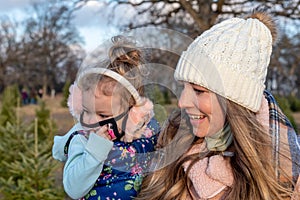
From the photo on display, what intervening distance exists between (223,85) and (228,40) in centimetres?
16

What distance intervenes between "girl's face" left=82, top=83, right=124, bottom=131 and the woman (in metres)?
0.24

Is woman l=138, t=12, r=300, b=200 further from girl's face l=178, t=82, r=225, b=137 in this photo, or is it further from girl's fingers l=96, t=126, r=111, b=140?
girl's fingers l=96, t=126, r=111, b=140

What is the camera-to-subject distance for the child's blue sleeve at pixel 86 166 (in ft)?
5.19

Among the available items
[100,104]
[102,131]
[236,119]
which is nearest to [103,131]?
[102,131]

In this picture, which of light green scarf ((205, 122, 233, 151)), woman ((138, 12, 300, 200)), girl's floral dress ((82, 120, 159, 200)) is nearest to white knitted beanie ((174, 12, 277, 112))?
woman ((138, 12, 300, 200))

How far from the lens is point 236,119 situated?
4.93 feet

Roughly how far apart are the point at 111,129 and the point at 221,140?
0.41 metres

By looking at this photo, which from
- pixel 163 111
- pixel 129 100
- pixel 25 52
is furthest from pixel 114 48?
pixel 25 52

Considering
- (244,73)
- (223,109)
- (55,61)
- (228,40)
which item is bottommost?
(55,61)

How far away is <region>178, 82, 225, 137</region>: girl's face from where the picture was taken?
1.48 m

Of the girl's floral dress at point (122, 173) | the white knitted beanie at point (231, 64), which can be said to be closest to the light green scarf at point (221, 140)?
the white knitted beanie at point (231, 64)

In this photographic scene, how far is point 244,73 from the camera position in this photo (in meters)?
1.49

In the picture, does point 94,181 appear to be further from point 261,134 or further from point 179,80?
point 261,134

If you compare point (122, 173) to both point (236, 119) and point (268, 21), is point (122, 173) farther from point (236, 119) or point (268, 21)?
point (268, 21)
